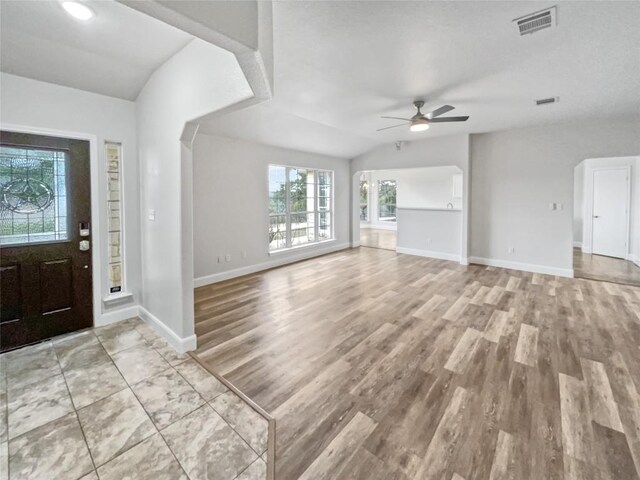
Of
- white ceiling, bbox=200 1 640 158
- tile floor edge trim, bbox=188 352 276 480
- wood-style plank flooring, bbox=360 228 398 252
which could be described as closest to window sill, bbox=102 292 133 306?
tile floor edge trim, bbox=188 352 276 480

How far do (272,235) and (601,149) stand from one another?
19.9ft

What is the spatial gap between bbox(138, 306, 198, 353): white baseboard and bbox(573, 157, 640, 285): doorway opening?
265 inches

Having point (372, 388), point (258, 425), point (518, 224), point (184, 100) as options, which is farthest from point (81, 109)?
point (518, 224)

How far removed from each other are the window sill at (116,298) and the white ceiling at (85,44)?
2.29 metres

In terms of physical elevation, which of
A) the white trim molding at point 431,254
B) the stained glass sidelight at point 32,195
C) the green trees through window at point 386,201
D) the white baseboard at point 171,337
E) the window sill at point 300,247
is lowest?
the white baseboard at point 171,337

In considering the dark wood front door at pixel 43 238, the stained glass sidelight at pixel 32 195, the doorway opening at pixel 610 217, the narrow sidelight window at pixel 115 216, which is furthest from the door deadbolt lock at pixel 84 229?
the doorway opening at pixel 610 217

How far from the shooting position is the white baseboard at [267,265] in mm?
4906

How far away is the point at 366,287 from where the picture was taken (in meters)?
4.72

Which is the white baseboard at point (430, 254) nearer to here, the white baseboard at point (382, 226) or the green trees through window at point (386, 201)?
the white baseboard at point (382, 226)

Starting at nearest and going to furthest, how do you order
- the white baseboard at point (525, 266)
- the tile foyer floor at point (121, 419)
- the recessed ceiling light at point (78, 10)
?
the tile foyer floor at point (121, 419) < the recessed ceiling light at point (78, 10) < the white baseboard at point (525, 266)

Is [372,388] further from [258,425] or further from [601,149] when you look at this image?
[601,149]

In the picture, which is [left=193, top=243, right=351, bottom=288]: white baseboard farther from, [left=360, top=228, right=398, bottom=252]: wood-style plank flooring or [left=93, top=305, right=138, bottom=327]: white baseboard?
[left=93, top=305, right=138, bottom=327]: white baseboard

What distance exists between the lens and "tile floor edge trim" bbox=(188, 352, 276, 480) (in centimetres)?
161

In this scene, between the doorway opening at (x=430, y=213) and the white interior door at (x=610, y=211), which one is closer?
the white interior door at (x=610, y=211)
